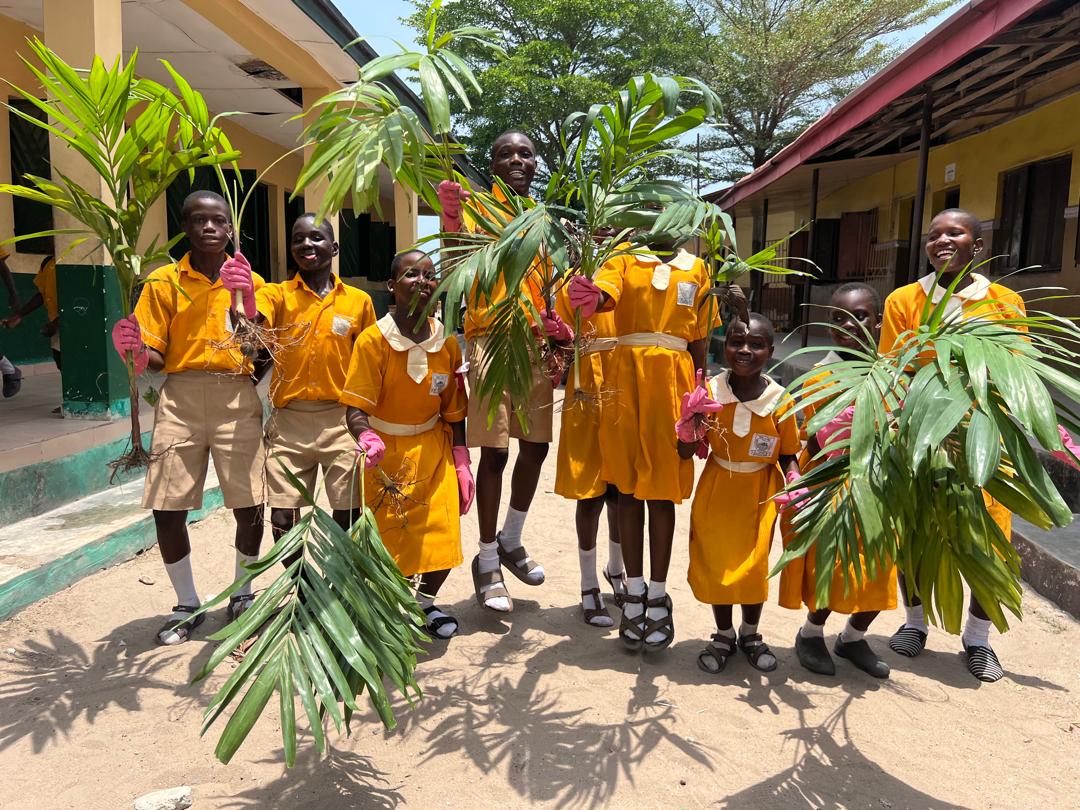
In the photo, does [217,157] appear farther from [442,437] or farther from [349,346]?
[442,437]

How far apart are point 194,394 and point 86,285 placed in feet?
6.94

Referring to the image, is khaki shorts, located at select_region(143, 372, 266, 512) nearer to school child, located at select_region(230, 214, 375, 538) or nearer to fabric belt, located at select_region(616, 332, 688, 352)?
school child, located at select_region(230, 214, 375, 538)

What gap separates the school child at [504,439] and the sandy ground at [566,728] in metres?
0.22

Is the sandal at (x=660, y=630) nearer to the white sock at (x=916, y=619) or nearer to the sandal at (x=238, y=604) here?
the white sock at (x=916, y=619)

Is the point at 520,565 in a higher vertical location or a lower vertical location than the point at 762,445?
lower

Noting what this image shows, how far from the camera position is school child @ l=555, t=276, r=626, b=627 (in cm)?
318

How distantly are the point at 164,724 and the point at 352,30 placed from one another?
20.4 ft

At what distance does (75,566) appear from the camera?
3.71 m

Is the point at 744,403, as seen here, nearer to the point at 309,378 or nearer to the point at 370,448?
the point at 370,448

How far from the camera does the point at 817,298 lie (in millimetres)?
15703

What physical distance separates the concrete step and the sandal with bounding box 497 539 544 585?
1.96 meters

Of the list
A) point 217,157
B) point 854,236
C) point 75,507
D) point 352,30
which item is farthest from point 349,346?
point 854,236

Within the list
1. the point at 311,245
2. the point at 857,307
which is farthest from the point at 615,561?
the point at 311,245

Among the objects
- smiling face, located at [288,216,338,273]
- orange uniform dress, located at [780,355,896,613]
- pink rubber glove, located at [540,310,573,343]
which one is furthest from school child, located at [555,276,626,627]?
smiling face, located at [288,216,338,273]
